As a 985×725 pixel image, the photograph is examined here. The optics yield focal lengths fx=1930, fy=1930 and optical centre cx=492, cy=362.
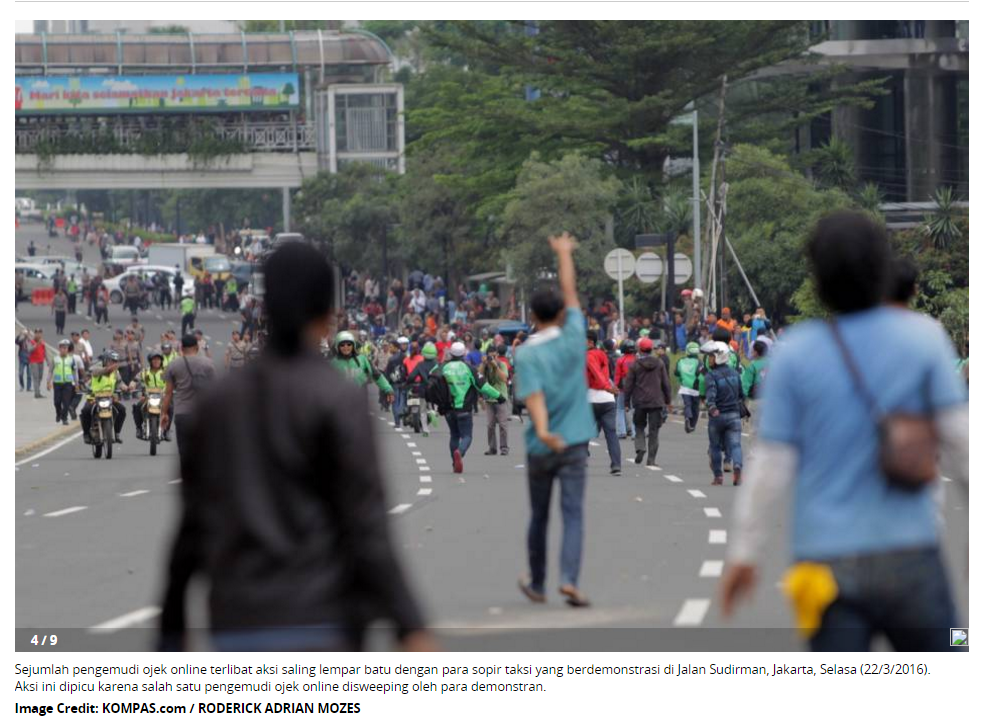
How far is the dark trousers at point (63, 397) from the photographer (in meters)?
36.1

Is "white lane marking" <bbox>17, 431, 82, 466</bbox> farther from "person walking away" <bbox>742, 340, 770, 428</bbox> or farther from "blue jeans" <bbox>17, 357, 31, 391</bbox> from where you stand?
"blue jeans" <bbox>17, 357, 31, 391</bbox>

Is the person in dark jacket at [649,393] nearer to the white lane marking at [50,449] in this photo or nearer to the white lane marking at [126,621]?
the white lane marking at [50,449]

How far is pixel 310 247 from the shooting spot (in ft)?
15.1

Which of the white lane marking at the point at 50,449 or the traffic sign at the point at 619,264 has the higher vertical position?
the traffic sign at the point at 619,264

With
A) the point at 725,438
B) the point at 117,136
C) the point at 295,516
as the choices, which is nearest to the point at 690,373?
the point at 725,438

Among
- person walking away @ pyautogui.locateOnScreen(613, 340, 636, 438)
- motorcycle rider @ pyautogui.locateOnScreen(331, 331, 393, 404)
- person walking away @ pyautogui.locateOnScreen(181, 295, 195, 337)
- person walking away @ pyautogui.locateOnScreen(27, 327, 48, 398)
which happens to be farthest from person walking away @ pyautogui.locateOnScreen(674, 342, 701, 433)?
person walking away @ pyautogui.locateOnScreen(181, 295, 195, 337)

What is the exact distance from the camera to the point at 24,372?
152 ft

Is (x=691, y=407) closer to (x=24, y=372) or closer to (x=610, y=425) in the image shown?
(x=610, y=425)

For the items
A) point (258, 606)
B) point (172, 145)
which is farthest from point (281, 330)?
point (172, 145)

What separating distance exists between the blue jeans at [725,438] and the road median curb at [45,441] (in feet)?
39.2

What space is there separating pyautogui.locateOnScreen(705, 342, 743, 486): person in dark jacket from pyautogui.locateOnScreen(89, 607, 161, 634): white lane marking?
31.4ft

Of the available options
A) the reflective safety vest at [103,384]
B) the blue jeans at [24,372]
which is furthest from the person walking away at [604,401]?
the blue jeans at [24,372]
